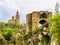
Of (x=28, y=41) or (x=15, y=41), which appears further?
(x=15, y=41)

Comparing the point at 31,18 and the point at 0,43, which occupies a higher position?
the point at 31,18

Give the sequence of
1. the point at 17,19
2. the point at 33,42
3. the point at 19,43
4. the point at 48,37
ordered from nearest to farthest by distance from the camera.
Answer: the point at 48,37, the point at 33,42, the point at 19,43, the point at 17,19

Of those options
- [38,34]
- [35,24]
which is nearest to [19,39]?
[35,24]

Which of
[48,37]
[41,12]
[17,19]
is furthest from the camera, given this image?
[17,19]

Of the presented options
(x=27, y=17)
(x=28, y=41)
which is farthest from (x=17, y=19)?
(x=28, y=41)

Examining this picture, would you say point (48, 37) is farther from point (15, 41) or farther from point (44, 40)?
point (15, 41)

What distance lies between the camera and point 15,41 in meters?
67.6

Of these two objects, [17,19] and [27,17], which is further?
[17,19]

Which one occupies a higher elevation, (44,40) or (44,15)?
(44,15)

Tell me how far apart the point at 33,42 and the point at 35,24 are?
39.4ft

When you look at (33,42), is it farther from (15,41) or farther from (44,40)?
(15,41)

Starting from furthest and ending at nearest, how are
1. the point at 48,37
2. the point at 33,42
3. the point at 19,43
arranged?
the point at 19,43
the point at 33,42
the point at 48,37

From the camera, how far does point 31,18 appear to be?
68688 millimetres

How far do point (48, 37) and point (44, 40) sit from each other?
1.66 metres
